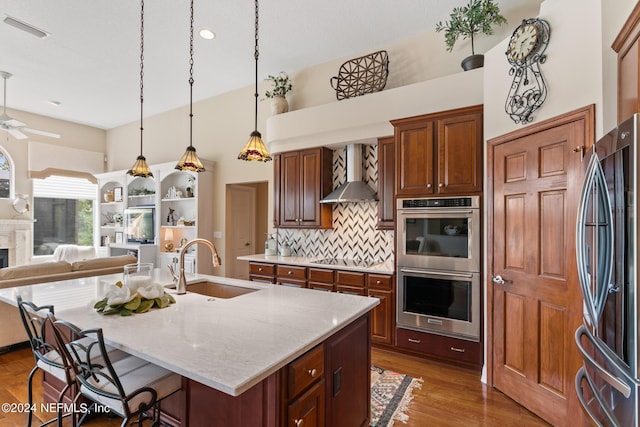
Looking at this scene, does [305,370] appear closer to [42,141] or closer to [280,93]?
[280,93]

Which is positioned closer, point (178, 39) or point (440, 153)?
point (440, 153)

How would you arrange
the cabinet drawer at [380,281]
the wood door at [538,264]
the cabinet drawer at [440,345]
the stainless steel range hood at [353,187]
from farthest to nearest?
the stainless steel range hood at [353,187]
the cabinet drawer at [380,281]
the cabinet drawer at [440,345]
the wood door at [538,264]

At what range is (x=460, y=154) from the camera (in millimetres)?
3104

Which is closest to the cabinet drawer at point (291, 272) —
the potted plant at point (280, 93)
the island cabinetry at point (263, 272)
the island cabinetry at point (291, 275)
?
the island cabinetry at point (291, 275)

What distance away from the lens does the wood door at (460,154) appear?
3.02 m

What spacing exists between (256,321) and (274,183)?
3.25 m

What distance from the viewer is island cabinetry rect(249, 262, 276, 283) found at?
4230 millimetres

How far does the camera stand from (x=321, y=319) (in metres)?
1.68

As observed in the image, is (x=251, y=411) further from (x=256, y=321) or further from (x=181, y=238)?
(x=181, y=238)

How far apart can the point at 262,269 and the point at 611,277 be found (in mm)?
3627

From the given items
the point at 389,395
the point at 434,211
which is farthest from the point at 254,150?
the point at 389,395

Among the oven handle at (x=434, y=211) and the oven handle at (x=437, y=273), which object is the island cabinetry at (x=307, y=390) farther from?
the oven handle at (x=434, y=211)

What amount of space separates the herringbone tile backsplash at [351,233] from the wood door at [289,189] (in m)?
0.33

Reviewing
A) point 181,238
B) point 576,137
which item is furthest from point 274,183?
point 576,137
